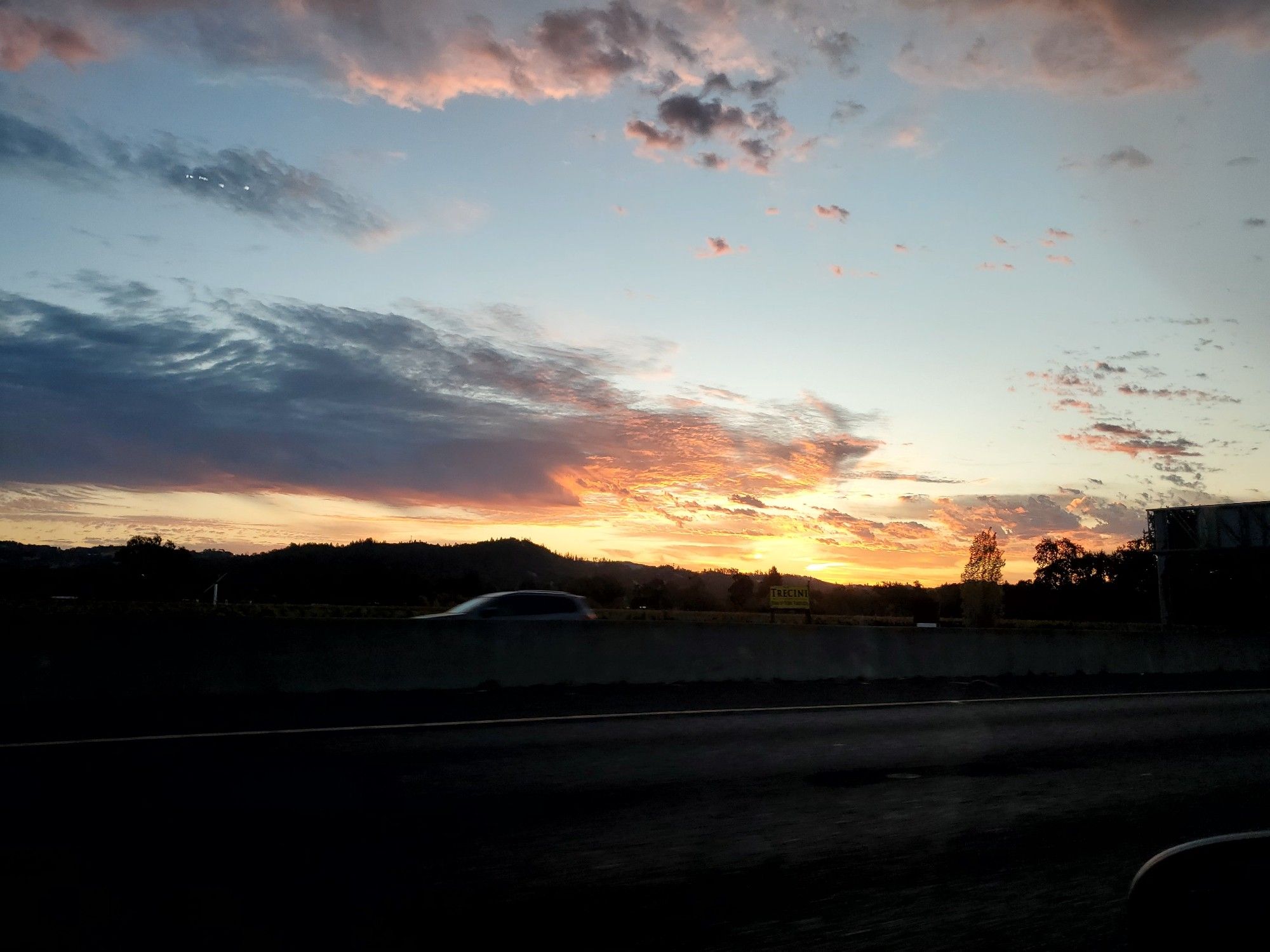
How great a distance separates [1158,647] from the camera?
2392cm

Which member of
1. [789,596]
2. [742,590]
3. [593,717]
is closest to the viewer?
[593,717]

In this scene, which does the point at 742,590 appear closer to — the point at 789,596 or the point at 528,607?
the point at 789,596

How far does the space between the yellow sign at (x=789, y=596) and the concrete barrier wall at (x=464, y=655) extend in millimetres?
14185

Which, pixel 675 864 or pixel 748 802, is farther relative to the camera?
pixel 748 802

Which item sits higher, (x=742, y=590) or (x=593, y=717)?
(x=742, y=590)

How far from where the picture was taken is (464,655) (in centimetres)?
1536

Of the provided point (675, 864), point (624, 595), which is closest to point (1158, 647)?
point (675, 864)

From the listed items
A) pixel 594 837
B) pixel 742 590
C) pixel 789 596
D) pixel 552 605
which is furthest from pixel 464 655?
pixel 742 590

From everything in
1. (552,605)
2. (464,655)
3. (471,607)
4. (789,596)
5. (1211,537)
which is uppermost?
(1211,537)

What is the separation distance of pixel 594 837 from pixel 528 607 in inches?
625

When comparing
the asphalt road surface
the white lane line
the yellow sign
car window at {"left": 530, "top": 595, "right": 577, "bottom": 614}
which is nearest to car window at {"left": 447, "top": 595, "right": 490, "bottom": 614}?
car window at {"left": 530, "top": 595, "right": 577, "bottom": 614}

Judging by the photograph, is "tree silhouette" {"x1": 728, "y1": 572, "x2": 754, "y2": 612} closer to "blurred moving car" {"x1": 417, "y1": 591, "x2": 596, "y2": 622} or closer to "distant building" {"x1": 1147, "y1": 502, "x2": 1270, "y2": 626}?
"distant building" {"x1": 1147, "y1": 502, "x2": 1270, "y2": 626}

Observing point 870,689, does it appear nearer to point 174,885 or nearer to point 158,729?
point 158,729

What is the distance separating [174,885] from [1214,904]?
4.40 metres
